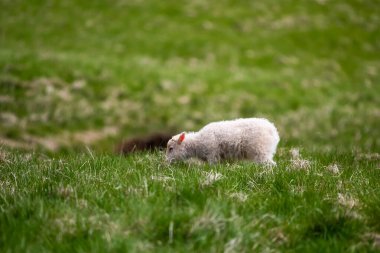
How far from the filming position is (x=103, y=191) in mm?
5953

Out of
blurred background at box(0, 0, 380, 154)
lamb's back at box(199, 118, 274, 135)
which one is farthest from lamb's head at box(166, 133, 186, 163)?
blurred background at box(0, 0, 380, 154)

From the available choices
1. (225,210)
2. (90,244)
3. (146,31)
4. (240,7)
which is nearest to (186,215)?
(225,210)

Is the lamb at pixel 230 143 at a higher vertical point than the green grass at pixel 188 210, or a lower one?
lower

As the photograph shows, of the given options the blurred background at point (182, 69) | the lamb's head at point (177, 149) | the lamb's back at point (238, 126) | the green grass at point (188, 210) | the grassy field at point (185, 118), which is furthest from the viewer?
the blurred background at point (182, 69)

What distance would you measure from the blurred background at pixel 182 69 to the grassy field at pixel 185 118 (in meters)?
0.13

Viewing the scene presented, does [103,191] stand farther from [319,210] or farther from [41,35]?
[41,35]

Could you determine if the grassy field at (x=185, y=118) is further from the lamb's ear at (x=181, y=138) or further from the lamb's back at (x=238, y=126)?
the lamb's back at (x=238, y=126)

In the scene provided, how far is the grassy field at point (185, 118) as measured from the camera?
5055 mm

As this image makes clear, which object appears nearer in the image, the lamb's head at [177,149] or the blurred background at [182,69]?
the lamb's head at [177,149]

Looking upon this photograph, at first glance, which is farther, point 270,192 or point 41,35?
point 41,35

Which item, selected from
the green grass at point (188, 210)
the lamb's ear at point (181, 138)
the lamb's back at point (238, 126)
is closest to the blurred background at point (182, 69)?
the lamb's back at point (238, 126)

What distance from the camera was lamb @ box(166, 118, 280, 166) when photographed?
Result: 8.38 metres

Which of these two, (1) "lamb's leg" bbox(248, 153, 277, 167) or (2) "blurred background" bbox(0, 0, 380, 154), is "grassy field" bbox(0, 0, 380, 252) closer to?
(2) "blurred background" bbox(0, 0, 380, 154)

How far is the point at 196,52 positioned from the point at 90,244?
3231 cm
